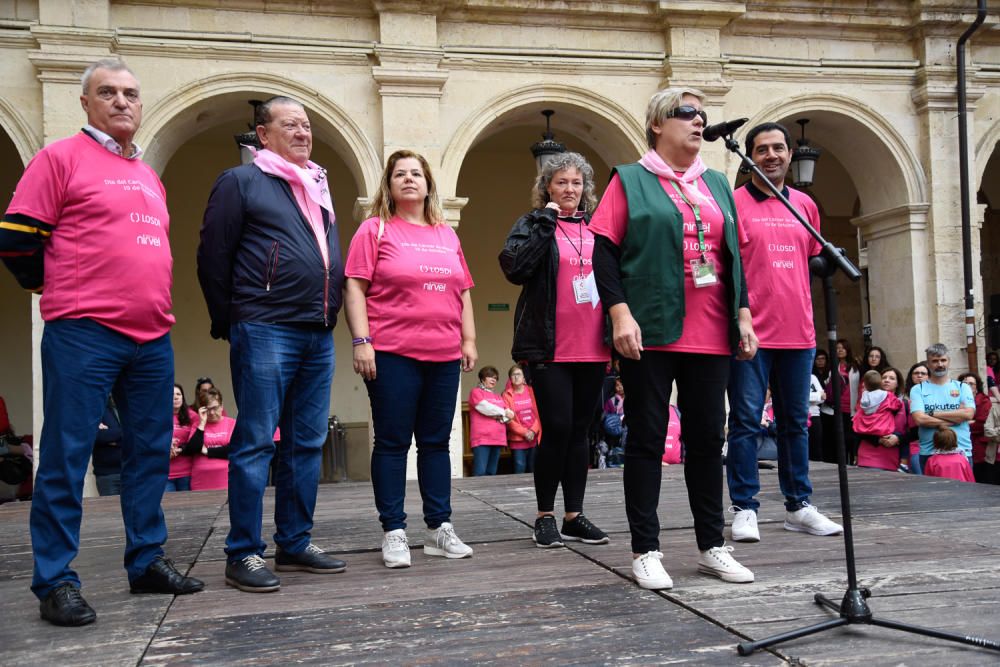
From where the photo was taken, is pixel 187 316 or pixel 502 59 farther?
pixel 187 316

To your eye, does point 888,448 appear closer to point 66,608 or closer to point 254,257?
point 254,257

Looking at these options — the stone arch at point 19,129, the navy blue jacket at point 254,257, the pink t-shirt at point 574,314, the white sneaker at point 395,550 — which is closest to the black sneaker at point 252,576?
the white sneaker at point 395,550

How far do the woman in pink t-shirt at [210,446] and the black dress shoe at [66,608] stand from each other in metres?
4.59

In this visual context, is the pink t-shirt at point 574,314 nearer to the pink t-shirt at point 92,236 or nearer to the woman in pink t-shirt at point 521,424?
the pink t-shirt at point 92,236

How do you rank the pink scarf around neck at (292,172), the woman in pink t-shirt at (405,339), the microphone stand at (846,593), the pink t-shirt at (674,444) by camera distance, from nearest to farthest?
1. the microphone stand at (846,593)
2. the pink scarf around neck at (292,172)
3. the woman in pink t-shirt at (405,339)
4. the pink t-shirt at (674,444)

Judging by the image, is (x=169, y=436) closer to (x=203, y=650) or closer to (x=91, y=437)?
(x=91, y=437)

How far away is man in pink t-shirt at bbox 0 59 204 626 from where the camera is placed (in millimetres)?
3002

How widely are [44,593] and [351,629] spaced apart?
42.3 inches

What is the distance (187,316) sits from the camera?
13008mm

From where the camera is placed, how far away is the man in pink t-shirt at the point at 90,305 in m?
3.00

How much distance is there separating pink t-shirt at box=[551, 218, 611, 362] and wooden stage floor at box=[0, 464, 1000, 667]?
2.85 ft

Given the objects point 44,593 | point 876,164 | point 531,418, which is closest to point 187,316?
point 531,418

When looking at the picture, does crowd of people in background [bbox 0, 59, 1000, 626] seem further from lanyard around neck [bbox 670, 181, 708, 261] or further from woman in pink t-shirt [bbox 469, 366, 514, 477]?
woman in pink t-shirt [bbox 469, 366, 514, 477]

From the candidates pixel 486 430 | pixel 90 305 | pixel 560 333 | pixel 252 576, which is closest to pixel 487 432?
pixel 486 430
